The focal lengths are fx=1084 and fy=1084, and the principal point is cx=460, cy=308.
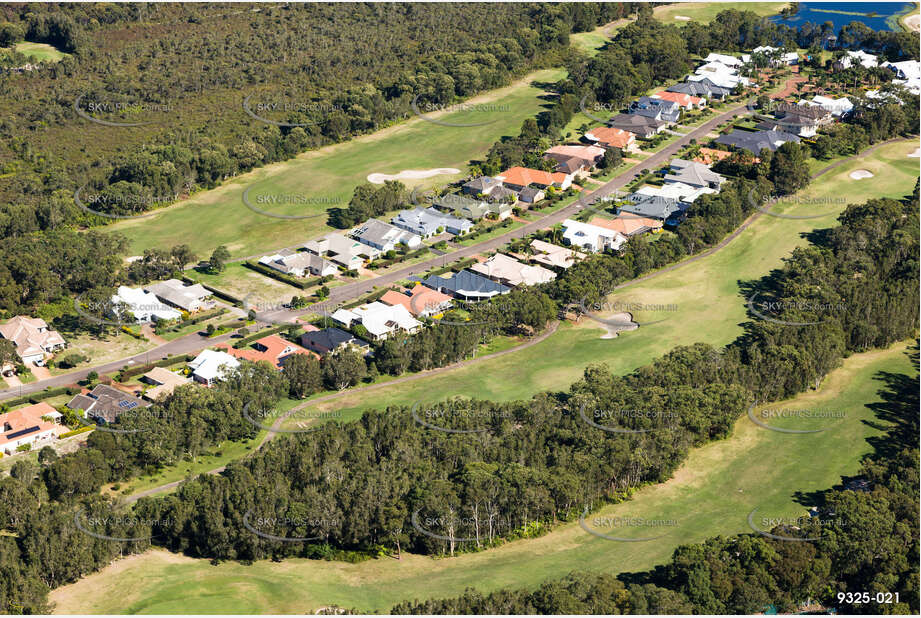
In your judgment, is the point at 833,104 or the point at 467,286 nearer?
the point at 467,286

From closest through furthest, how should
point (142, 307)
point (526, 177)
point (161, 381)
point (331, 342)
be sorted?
point (161, 381) < point (331, 342) < point (142, 307) < point (526, 177)

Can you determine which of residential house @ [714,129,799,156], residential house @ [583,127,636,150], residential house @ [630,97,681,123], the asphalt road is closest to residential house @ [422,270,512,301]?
the asphalt road

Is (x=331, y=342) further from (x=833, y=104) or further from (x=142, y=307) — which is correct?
(x=833, y=104)

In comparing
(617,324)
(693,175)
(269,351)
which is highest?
(693,175)

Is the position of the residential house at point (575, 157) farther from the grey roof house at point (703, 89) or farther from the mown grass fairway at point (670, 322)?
the grey roof house at point (703, 89)

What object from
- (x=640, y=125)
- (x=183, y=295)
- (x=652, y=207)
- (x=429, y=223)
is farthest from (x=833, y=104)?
(x=183, y=295)

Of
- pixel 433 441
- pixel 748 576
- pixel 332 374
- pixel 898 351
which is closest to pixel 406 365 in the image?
pixel 332 374
